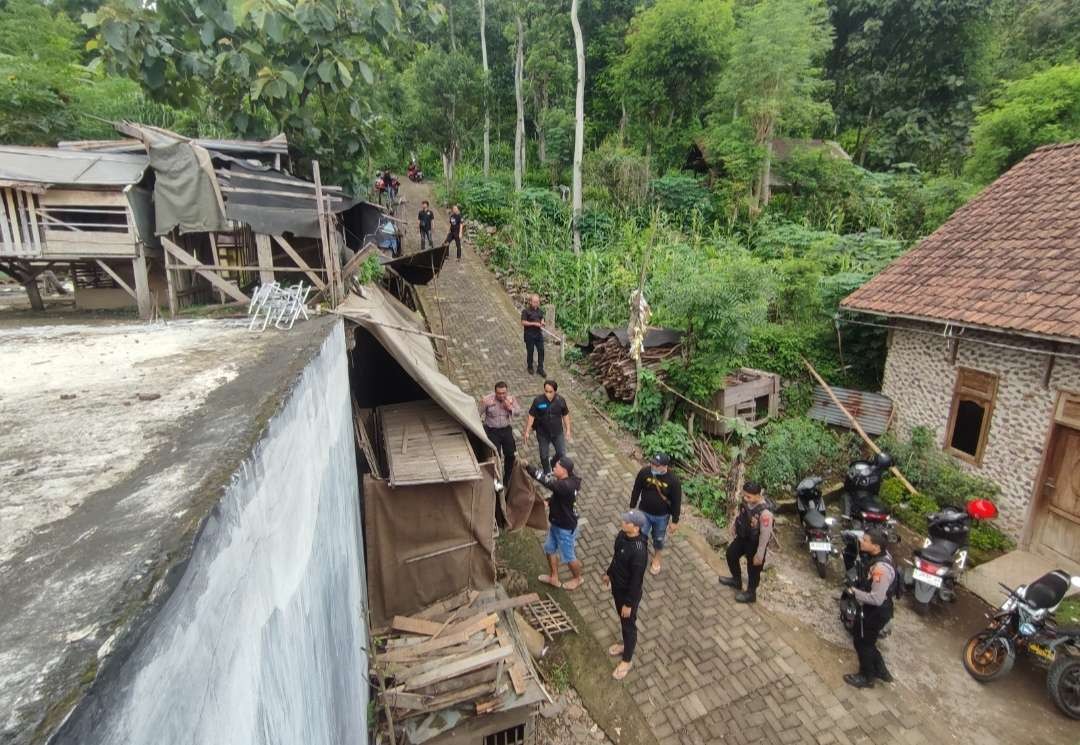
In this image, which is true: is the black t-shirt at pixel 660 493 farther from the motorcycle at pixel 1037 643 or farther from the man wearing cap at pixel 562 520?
the motorcycle at pixel 1037 643

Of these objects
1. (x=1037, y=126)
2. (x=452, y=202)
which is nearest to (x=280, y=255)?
(x=452, y=202)

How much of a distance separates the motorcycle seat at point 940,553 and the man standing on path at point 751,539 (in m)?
2.21

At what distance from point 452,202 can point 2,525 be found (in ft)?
75.6

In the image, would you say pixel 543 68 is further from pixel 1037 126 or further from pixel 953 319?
pixel 953 319

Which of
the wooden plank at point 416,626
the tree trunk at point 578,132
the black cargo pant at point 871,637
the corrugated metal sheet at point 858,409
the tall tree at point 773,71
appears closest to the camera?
the wooden plank at point 416,626

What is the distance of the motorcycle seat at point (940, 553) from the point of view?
652 cm

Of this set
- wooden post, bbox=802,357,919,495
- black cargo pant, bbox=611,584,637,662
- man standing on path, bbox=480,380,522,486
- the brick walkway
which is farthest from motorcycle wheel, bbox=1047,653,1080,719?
man standing on path, bbox=480,380,522,486

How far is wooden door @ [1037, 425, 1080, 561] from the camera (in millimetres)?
7168

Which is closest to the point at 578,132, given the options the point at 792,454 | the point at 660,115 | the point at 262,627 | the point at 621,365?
the point at 660,115

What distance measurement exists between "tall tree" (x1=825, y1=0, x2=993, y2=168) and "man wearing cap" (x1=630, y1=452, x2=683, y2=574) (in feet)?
74.2

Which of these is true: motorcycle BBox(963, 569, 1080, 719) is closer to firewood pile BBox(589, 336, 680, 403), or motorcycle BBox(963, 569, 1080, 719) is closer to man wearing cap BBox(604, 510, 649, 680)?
man wearing cap BBox(604, 510, 649, 680)

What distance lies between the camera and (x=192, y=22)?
299 inches

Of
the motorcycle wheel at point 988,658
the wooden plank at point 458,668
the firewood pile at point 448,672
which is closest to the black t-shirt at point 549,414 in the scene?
the firewood pile at point 448,672

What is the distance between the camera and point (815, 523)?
24.4 feet
